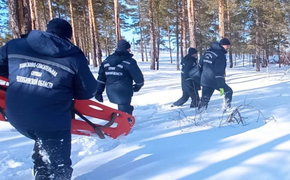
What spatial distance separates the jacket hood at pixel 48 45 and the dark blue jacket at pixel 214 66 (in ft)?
14.7

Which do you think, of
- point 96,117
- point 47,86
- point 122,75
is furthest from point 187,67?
point 47,86

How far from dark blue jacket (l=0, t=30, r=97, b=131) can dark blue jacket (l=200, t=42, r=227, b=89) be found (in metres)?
4.39

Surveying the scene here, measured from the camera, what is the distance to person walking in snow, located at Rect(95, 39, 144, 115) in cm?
432

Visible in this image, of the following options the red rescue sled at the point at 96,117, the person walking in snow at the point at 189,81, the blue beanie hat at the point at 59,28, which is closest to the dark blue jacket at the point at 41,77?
the blue beanie hat at the point at 59,28

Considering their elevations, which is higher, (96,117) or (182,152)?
(96,117)

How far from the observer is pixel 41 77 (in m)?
2.05

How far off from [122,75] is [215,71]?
103 inches

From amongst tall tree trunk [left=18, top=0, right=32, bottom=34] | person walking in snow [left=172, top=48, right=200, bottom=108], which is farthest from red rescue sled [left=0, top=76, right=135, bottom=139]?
tall tree trunk [left=18, top=0, right=32, bottom=34]

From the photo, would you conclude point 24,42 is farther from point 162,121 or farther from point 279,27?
point 279,27

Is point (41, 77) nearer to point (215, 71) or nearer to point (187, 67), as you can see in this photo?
point (215, 71)

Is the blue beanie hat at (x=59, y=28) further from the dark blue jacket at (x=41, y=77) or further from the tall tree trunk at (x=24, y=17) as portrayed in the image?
the tall tree trunk at (x=24, y=17)

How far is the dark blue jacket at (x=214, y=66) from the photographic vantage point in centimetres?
591

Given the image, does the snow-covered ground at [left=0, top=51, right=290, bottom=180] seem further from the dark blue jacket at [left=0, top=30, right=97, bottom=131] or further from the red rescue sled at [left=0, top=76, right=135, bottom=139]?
the dark blue jacket at [left=0, top=30, right=97, bottom=131]

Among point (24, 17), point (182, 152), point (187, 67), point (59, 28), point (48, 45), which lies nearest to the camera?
point (48, 45)
